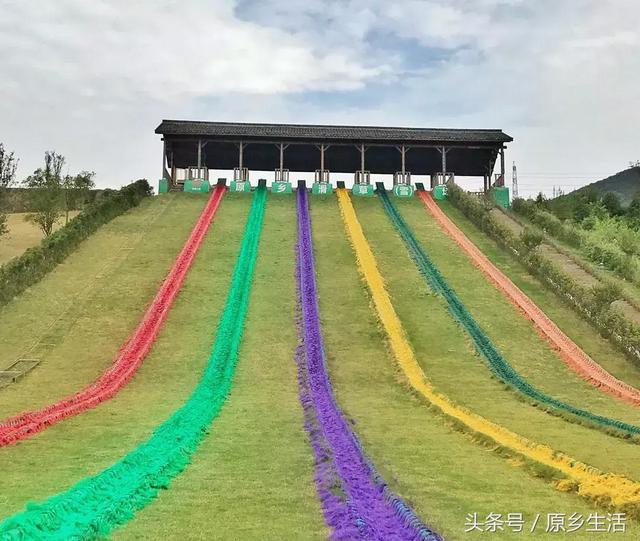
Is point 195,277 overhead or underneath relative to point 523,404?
overhead

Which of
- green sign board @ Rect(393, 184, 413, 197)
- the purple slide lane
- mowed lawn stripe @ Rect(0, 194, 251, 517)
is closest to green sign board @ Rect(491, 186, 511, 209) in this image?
green sign board @ Rect(393, 184, 413, 197)

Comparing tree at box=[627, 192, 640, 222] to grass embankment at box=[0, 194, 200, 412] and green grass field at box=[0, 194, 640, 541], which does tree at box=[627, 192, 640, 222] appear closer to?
green grass field at box=[0, 194, 640, 541]

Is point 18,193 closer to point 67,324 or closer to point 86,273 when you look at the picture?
point 86,273

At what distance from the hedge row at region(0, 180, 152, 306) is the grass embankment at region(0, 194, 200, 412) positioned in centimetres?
30

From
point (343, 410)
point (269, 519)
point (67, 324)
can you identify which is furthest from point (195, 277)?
point (269, 519)

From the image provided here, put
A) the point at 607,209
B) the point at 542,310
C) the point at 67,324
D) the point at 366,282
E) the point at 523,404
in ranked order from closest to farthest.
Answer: the point at 523,404 → the point at 67,324 → the point at 542,310 → the point at 366,282 → the point at 607,209

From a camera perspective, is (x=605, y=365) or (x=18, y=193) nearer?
(x=605, y=365)

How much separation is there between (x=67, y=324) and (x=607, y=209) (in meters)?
36.9

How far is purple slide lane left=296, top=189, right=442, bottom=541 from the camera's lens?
5.53 meters

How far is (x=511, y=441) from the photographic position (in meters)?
9.42

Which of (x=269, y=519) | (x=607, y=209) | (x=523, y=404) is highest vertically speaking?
(x=607, y=209)

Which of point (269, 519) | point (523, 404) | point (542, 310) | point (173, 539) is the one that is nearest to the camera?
point (173, 539)

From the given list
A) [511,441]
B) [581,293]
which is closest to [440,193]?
[581,293]

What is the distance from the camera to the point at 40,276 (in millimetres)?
22641
